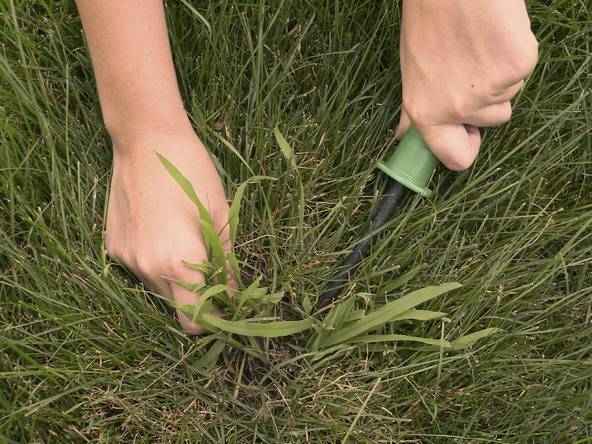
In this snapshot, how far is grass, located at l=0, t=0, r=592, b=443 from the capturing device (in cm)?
103

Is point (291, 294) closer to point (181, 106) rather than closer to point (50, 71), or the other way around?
point (181, 106)

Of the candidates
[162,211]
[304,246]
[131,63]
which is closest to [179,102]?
[131,63]

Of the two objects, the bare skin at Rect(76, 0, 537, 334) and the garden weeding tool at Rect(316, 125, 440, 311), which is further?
the garden weeding tool at Rect(316, 125, 440, 311)

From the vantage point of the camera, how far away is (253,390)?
1.05m

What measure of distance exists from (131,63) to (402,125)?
1.69 feet

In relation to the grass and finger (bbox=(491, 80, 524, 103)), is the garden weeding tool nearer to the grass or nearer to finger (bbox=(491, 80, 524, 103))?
the grass

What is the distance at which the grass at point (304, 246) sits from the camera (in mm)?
1026

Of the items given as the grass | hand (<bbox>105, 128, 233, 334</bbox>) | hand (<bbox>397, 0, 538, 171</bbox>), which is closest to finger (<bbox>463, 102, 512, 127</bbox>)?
hand (<bbox>397, 0, 538, 171</bbox>)

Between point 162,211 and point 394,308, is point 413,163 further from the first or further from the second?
point 162,211

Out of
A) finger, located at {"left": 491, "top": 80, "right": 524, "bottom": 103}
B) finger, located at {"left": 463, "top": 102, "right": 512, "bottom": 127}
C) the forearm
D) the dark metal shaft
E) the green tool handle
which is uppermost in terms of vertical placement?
the forearm

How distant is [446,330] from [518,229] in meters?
0.27

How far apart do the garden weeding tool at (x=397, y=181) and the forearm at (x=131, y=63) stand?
41 centimetres

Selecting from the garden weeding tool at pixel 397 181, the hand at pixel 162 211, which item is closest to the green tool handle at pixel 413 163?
the garden weeding tool at pixel 397 181

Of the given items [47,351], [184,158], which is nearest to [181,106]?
[184,158]
